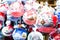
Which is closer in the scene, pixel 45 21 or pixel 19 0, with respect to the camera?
pixel 45 21

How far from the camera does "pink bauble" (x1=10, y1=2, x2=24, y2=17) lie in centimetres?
101

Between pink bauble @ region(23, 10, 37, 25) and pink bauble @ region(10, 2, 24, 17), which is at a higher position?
pink bauble @ region(10, 2, 24, 17)

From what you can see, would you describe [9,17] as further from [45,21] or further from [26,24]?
[45,21]

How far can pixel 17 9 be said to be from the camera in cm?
102

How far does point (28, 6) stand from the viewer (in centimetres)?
106

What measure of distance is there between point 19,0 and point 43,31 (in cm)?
29

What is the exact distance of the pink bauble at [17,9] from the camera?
3.33 ft

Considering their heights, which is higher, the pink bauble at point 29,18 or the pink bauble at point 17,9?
the pink bauble at point 17,9

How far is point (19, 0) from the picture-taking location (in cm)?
110

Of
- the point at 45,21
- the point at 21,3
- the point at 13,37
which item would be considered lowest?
the point at 13,37

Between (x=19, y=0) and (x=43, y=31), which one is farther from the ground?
(x=19, y=0)

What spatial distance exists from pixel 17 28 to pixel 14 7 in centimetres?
14

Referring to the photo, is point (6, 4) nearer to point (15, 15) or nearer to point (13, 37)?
point (15, 15)

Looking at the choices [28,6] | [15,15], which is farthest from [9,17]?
[28,6]
